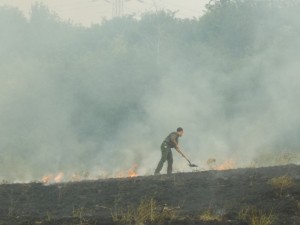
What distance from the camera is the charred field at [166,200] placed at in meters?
7.39

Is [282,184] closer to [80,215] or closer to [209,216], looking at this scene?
[209,216]

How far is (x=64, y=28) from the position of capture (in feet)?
162

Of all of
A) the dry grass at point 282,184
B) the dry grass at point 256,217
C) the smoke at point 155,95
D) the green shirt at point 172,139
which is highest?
the smoke at point 155,95

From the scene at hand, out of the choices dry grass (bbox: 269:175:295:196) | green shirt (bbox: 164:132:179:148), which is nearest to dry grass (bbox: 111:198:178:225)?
dry grass (bbox: 269:175:295:196)

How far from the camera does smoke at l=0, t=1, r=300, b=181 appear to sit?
26000mm

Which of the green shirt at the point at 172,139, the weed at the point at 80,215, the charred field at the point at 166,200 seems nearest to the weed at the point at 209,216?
the charred field at the point at 166,200

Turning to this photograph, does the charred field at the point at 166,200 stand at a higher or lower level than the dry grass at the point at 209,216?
higher

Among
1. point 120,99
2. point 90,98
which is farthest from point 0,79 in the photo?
point 120,99

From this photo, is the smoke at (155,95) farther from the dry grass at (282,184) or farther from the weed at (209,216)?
the weed at (209,216)

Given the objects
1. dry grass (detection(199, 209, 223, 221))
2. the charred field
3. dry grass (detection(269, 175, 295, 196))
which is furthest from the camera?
dry grass (detection(269, 175, 295, 196))

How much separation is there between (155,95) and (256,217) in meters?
25.5

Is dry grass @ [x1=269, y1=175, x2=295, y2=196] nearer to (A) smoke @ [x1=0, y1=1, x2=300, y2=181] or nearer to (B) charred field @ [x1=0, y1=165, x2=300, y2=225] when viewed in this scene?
(B) charred field @ [x1=0, y1=165, x2=300, y2=225]

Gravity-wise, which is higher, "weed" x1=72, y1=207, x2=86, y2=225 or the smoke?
the smoke

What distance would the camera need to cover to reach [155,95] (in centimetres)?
3222
